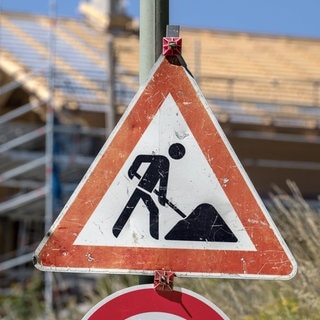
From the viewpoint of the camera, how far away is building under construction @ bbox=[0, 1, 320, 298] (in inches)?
732

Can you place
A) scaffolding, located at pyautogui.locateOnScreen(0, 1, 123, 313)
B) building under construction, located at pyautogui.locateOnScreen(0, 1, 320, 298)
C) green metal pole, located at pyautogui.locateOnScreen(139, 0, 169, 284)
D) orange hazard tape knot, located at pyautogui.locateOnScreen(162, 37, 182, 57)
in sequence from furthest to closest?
building under construction, located at pyautogui.locateOnScreen(0, 1, 320, 298) < scaffolding, located at pyautogui.locateOnScreen(0, 1, 123, 313) < green metal pole, located at pyautogui.locateOnScreen(139, 0, 169, 284) < orange hazard tape knot, located at pyautogui.locateOnScreen(162, 37, 182, 57)

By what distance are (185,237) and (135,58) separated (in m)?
19.2

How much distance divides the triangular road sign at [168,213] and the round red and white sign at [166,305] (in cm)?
8

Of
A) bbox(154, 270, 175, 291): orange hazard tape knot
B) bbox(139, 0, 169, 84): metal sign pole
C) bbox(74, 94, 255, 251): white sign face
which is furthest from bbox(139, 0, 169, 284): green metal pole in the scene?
bbox(154, 270, 175, 291): orange hazard tape knot

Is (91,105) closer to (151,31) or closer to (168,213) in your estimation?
(151,31)

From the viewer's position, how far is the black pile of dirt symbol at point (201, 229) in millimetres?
Answer: 4184

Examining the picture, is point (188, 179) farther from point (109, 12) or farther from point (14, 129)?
point (14, 129)

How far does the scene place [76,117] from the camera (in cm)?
1916

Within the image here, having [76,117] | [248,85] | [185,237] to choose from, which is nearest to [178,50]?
[185,237]

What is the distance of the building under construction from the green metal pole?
38.3 ft

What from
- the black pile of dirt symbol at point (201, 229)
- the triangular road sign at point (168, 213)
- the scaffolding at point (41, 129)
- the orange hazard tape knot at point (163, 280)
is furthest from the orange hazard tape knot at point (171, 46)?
the scaffolding at point (41, 129)

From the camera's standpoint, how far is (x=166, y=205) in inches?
165

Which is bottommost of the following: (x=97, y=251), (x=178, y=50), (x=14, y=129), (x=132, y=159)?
(x=14, y=129)

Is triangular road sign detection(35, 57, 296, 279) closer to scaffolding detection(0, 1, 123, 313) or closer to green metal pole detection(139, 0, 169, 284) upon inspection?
green metal pole detection(139, 0, 169, 284)
